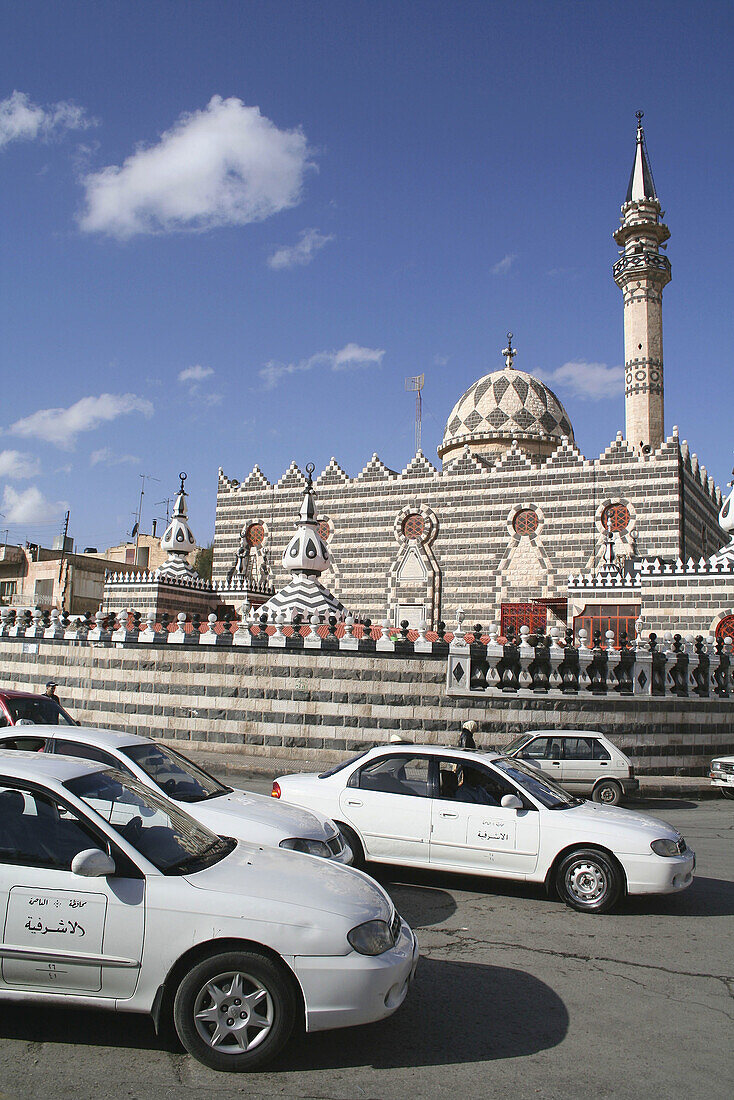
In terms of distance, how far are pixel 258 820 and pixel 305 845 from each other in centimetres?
44

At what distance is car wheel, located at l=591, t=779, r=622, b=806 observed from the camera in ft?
42.1

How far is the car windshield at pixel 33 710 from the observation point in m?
11.3

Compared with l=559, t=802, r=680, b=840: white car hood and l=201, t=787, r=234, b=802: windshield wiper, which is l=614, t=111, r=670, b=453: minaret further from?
l=201, t=787, r=234, b=802: windshield wiper

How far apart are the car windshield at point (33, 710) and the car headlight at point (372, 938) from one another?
7.90 meters

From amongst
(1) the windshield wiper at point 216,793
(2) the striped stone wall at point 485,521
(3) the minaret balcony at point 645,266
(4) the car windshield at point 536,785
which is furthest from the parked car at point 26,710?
(3) the minaret balcony at point 645,266

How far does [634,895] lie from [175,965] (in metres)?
4.93

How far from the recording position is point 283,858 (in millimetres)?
4934

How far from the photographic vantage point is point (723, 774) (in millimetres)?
14438

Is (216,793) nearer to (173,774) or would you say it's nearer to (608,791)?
(173,774)

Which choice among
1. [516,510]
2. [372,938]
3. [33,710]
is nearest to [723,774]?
[33,710]

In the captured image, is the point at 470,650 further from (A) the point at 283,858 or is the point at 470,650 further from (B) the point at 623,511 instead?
(B) the point at 623,511

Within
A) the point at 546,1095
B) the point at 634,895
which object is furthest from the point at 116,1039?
the point at 634,895

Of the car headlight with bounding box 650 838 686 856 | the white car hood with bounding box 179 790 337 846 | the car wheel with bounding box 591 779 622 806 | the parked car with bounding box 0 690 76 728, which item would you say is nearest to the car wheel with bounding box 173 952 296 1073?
the white car hood with bounding box 179 790 337 846

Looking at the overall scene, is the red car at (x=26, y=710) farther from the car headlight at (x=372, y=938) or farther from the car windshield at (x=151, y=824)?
the car headlight at (x=372, y=938)
